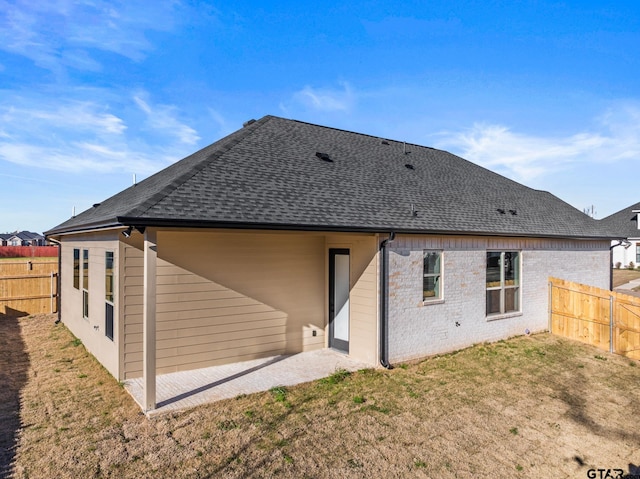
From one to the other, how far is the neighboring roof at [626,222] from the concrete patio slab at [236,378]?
33.5m

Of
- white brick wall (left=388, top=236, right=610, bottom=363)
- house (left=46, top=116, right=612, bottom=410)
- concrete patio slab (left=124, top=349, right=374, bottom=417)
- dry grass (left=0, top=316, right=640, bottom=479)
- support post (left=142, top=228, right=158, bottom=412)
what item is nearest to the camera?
dry grass (left=0, top=316, right=640, bottom=479)

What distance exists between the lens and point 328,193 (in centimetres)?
853

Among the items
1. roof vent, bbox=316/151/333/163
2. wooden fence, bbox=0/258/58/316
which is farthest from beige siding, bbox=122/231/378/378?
wooden fence, bbox=0/258/58/316

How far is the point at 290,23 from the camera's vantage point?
12.4 m

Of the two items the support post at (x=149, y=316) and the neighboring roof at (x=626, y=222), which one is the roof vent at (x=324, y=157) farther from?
the neighboring roof at (x=626, y=222)

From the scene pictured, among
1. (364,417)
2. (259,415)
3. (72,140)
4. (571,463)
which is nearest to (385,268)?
(364,417)

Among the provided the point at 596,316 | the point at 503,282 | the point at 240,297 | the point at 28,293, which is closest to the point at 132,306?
the point at 240,297

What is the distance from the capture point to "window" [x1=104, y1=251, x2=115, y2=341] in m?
7.57

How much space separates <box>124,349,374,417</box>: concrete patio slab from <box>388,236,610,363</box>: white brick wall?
53.3 inches

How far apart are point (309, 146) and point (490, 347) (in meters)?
7.08

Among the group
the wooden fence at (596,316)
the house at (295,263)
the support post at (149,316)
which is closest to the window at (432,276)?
the house at (295,263)

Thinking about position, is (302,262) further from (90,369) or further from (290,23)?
(290,23)

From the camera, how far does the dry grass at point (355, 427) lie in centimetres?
429

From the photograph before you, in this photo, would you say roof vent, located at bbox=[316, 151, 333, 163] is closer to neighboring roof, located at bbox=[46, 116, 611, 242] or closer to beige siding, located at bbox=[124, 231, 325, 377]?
neighboring roof, located at bbox=[46, 116, 611, 242]
